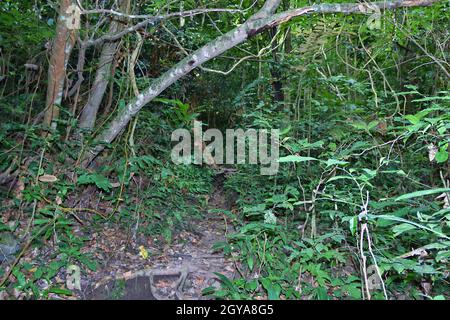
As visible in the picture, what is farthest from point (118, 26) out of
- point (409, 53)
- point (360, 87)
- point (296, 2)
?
point (409, 53)

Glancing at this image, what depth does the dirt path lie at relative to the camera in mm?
→ 3096

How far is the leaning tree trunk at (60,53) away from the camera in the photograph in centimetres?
359

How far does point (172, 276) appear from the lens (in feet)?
10.9

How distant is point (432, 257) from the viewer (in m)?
2.24

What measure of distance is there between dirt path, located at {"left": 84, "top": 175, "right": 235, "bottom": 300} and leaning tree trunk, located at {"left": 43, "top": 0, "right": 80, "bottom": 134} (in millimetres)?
1828

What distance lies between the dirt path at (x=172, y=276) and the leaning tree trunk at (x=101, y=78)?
1804mm

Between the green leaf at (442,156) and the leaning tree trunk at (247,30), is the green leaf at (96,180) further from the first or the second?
the green leaf at (442,156)

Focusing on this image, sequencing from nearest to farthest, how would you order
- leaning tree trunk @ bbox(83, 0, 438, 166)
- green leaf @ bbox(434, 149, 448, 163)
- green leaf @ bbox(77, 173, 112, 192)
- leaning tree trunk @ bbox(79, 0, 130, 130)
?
1. green leaf @ bbox(434, 149, 448, 163)
2. leaning tree trunk @ bbox(83, 0, 438, 166)
3. green leaf @ bbox(77, 173, 112, 192)
4. leaning tree trunk @ bbox(79, 0, 130, 130)

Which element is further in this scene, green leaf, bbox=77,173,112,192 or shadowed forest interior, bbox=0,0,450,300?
green leaf, bbox=77,173,112,192

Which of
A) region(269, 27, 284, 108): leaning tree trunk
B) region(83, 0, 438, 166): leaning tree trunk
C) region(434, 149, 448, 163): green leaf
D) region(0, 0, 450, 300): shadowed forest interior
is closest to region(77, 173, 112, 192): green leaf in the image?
region(0, 0, 450, 300): shadowed forest interior

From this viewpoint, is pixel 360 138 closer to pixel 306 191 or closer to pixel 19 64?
pixel 306 191

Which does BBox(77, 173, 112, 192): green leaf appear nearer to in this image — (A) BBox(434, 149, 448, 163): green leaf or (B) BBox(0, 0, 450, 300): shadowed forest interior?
(B) BBox(0, 0, 450, 300): shadowed forest interior

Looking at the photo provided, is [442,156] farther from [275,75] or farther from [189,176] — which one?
[275,75]

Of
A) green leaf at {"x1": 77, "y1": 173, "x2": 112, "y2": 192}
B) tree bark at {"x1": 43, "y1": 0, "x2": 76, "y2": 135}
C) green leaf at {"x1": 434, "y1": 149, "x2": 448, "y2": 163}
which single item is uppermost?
tree bark at {"x1": 43, "y1": 0, "x2": 76, "y2": 135}
